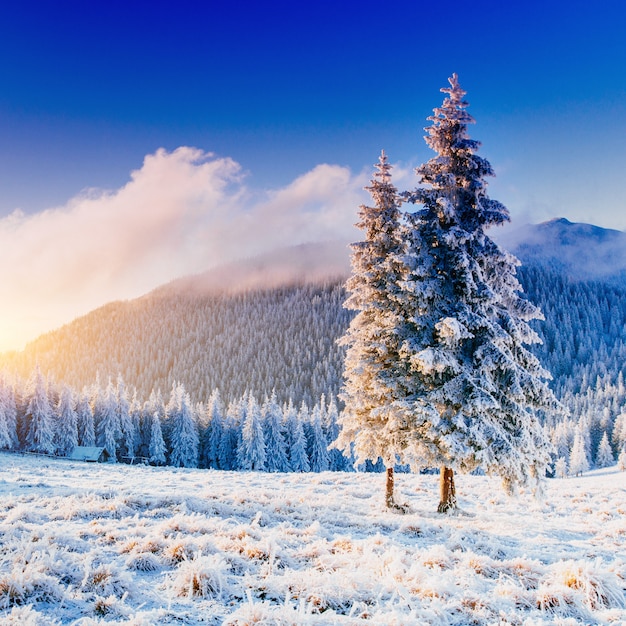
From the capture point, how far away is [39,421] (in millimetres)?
65688

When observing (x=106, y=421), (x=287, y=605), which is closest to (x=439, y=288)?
(x=287, y=605)

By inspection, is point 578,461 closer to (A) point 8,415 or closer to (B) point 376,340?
(B) point 376,340

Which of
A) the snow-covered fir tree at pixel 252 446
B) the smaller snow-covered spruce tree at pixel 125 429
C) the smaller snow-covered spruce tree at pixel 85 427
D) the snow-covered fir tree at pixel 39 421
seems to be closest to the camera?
the snow-covered fir tree at pixel 39 421

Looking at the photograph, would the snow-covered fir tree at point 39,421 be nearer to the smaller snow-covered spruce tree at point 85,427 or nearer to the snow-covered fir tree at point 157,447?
the smaller snow-covered spruce tree at point 85,427

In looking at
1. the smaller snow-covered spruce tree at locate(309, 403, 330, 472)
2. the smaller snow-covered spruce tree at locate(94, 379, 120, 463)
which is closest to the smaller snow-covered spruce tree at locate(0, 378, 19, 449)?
the smaller snow-covered spruce tree at locate(94, 379, 120, 463)

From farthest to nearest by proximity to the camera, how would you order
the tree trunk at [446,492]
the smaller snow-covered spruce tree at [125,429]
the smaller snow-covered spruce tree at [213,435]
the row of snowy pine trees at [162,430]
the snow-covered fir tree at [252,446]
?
1. the smaller snow-covered spruce tree at [213,435]
2. the smaller snow-covered spruce tree at [125,429]
3. the snow-covered fir tree at [252,446]
4. the row of snowy pine trees at [162,430]
5. the tree trunk at [446,492]

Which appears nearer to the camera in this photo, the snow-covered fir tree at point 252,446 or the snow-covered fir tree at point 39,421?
the snow-covered fir tree at point 39,421

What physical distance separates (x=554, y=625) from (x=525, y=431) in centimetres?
1109

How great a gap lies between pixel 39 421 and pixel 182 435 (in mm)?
21124

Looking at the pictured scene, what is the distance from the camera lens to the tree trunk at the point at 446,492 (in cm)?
1647

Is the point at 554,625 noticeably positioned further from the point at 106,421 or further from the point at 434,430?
the point at 106,421

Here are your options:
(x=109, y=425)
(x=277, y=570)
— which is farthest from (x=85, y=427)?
(x=277, y=570)

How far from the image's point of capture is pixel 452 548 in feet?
33.0

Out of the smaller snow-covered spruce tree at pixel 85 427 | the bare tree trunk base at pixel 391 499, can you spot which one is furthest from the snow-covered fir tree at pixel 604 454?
the bare tree trunk base at pixel 391 499
